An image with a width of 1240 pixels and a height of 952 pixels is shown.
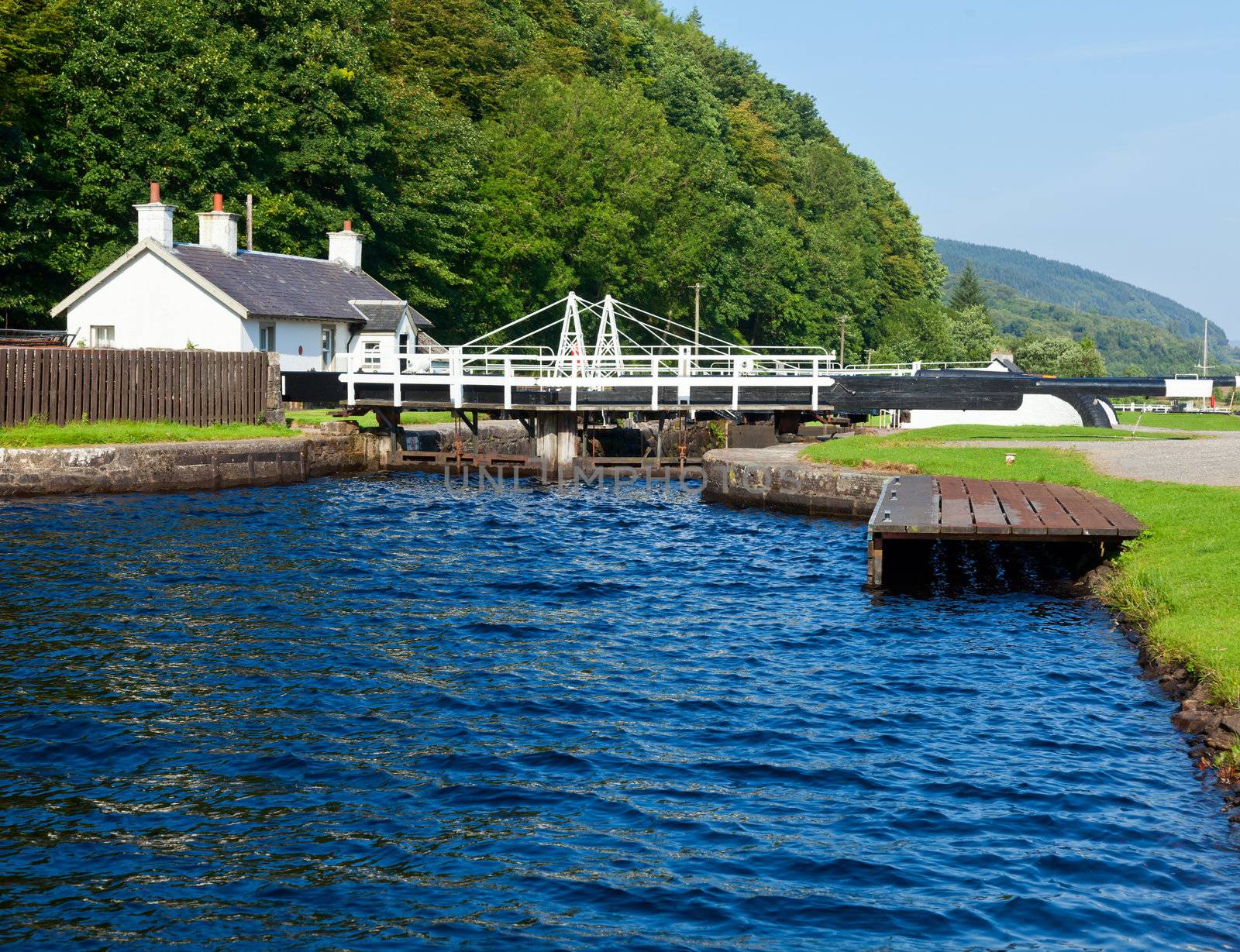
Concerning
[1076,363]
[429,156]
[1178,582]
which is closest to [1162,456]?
[1178,582]

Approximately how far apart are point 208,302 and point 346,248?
42.6 feet

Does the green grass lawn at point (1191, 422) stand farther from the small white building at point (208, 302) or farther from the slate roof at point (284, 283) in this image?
the slate roof at point (284, 283)

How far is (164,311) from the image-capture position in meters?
51.2

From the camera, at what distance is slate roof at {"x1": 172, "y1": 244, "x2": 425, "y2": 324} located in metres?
51.3

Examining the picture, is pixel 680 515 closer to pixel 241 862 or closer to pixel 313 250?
pixel 241 862

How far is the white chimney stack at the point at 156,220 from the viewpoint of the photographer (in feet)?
164

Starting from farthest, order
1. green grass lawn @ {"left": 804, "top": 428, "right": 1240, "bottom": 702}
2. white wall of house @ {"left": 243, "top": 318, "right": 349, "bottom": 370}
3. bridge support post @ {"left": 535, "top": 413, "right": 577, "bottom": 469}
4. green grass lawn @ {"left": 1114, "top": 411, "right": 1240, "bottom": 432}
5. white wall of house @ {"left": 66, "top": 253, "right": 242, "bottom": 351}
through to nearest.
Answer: white wall of house @ {"left": 243, "top": 318, "right": 349, "bottom": 370}
white wall of house @ {"left": 66, "top": 253, "right": 242, "bottom": 351}
green grass lawn @ {"left": 1114, "top": 411, "right": 1240, "bottom": 432}
bridge support post @ {"left": 535, "top": 413, "right": 577, "bottom": 469}
green grass lawn @ {"left": 804, "top": 428, "right": 1240, "bottom": 702}

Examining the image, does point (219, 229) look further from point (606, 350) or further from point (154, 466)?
point (154, 466)

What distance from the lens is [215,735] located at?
14367 mm

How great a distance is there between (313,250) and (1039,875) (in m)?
59.2

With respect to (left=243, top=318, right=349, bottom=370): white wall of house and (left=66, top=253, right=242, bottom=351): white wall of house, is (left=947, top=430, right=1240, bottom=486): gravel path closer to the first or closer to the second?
(left=243, top=318, right=349, bottom=370): white wall of house

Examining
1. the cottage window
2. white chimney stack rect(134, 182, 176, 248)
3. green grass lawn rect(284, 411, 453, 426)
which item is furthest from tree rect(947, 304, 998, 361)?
white chimney stack rect(134, 182, 176, 248)

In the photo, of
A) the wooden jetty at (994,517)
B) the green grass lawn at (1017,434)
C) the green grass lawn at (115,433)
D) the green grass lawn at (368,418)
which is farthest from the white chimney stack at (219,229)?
the wooden jetty at (994,517)

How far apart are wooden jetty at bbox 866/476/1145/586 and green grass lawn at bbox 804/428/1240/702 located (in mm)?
630
